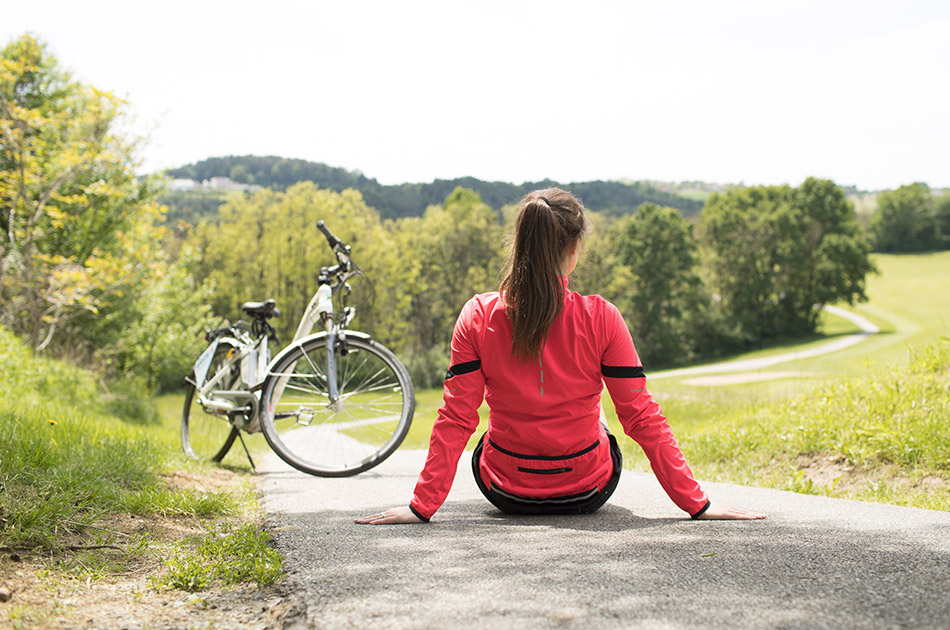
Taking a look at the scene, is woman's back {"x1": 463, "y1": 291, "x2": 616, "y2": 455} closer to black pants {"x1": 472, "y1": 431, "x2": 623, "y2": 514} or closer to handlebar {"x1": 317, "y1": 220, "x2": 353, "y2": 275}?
black pants {"x1": 472, "y1": 431, "x2": 623, "y2": 514}

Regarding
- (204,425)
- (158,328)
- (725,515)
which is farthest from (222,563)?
(158,328)

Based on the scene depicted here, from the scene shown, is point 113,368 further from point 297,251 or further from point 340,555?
point 340,555

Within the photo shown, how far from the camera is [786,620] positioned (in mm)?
1743

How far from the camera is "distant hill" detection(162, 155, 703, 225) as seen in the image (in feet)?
196

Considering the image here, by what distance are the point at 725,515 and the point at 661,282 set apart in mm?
47826

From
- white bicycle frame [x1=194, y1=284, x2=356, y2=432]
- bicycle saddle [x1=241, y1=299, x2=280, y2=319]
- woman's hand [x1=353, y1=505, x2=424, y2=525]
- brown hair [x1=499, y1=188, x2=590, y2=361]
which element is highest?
brown hair [x1=499, y1=188, x2=590, y2=361]

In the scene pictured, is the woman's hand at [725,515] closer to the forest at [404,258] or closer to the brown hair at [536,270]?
the brown hair at [536,270]

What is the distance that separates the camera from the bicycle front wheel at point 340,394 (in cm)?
482

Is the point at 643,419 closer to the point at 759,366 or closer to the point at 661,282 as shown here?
the point at 759,366

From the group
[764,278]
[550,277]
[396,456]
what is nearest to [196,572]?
[550,277]

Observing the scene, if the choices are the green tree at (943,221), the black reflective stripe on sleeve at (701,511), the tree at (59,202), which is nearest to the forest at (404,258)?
the tree at (59,202)

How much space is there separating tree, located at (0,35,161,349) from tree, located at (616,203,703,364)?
36857mm

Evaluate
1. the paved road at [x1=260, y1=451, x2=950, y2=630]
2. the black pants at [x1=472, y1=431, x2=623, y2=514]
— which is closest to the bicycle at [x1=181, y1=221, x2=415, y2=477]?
the paved road at [x1=260, y1=451, x2=950, y2=630]

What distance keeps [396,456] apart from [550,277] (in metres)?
4.23
